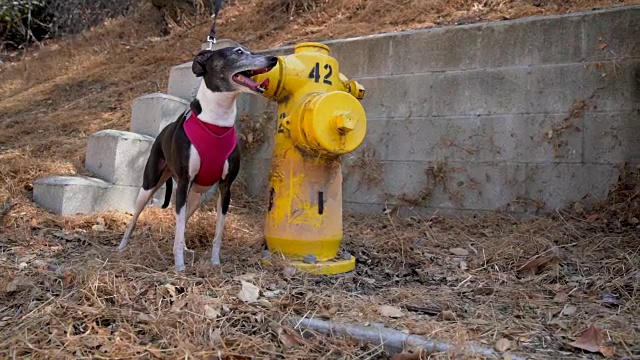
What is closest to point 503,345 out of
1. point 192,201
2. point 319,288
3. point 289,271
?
point 319,288

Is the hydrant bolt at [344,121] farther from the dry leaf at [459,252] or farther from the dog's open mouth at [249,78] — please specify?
the dry leaf at [459,252]

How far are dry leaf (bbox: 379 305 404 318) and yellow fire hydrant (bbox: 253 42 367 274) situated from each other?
64 cm

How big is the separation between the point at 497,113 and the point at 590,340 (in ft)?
7.87

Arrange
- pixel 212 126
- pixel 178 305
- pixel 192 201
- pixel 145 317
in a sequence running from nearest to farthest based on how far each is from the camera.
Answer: pixel 145 317, pixel 178 305, pixel 212 126, pixel 192 201

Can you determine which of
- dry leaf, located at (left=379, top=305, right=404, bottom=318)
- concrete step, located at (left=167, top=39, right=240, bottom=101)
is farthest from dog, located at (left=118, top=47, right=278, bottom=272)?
concrete step, located at (left=167, top=39, right=240, bottom=101)

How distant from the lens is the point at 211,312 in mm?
2340

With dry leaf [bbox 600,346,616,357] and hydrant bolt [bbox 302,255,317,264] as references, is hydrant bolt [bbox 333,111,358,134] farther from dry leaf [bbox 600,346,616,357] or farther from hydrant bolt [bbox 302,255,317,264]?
dry leaf [bbox 600,346,616,357]

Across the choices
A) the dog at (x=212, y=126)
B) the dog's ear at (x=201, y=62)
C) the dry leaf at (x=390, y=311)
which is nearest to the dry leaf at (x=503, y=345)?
the dry leaf at (x=390, y=311)

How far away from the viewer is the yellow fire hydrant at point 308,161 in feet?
9.90

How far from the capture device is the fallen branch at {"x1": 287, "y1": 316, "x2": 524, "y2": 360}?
204cm

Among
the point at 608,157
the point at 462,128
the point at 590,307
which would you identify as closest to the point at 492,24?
the point at 462,128

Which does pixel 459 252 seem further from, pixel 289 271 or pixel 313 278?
pixel 289 271

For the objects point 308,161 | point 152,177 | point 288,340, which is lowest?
point 288,340

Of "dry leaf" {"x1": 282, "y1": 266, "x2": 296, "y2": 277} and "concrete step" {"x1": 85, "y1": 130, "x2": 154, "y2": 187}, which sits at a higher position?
"concrete step" {"x1": 85, "y1": 130, "x2": 154, "y2": 187}
